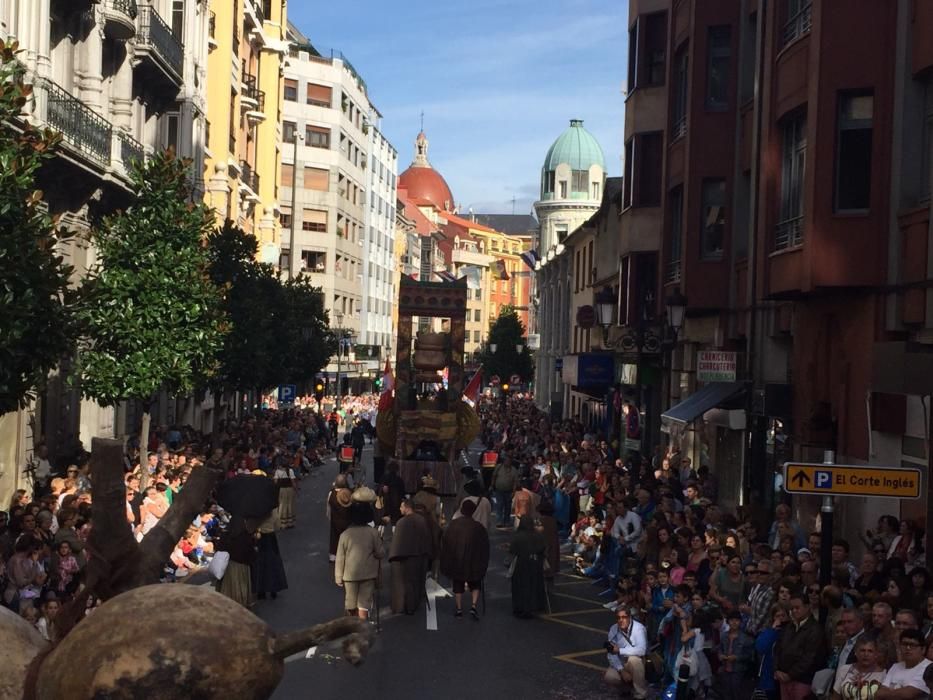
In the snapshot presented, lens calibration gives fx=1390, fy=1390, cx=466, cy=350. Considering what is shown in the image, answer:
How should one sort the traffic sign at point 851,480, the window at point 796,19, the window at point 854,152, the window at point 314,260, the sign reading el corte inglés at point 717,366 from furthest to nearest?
A: the window at point 314,260 → the sign reading el corte inglés at point 717,366 → the window at point 796,19 → the window at point 854,152 → the traffic sign at point 851,480

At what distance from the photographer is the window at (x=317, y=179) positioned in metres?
90.2

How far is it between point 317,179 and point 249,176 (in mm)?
32798

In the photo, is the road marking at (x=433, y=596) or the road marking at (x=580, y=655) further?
the road marking at (x=433, y=596)

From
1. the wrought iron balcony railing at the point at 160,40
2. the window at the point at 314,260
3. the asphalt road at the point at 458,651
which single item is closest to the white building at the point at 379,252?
the window at the point at 314,260

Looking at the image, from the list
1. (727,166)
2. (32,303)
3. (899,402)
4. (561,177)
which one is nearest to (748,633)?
(899,402)

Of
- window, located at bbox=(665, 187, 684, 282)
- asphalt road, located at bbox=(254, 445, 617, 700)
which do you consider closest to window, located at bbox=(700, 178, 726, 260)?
window, located at bbox=(665, 187, 684, 282)

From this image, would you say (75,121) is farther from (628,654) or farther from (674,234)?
Answer: (628,654)

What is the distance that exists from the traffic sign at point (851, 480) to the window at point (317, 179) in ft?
266

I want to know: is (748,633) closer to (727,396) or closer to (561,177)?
(727,396)

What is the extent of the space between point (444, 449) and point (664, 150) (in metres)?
9.07

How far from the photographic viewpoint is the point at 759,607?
43.5 feet

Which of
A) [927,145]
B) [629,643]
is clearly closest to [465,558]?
[629,643]

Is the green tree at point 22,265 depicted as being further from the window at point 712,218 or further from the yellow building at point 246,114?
the yellow building at point 246,114

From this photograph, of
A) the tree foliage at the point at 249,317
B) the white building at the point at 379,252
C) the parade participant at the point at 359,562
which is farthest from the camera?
the white building at the point at 379,252
